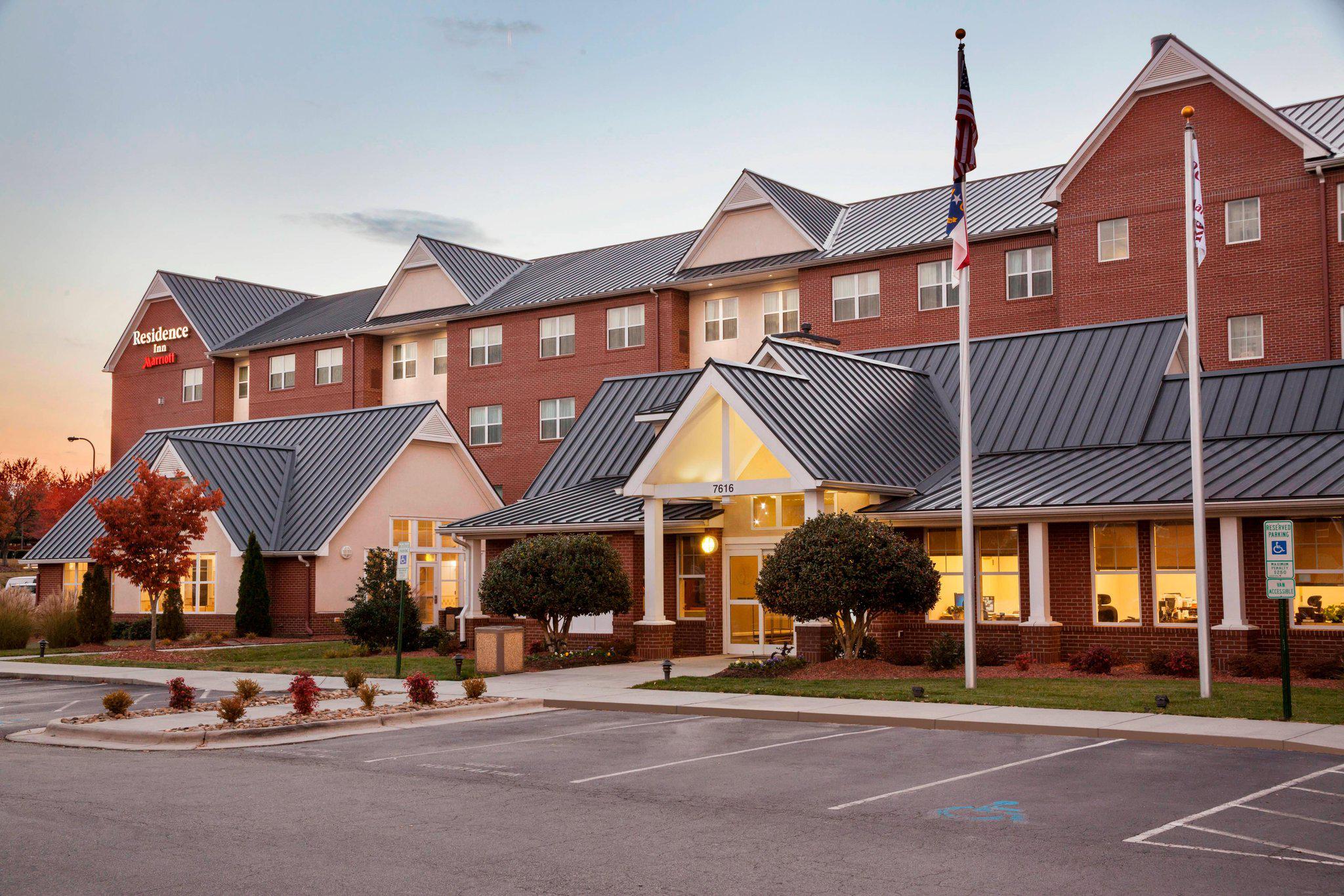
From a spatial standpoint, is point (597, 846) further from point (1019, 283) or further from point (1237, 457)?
point (1019, 283)

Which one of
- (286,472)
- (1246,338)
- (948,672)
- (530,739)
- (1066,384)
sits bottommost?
(530,739)

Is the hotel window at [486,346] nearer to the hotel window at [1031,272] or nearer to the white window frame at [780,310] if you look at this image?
the white window frame at [780,310]

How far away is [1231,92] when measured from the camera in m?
36.0

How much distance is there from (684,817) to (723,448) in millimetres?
16516

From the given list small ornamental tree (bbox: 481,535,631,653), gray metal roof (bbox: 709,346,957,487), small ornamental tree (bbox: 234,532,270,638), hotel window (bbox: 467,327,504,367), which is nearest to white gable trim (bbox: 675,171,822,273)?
hotel window (bbox: 467,327,504,367)

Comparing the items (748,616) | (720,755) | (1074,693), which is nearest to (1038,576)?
(1074,693)

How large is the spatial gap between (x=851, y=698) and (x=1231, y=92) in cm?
2452

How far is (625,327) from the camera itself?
165ft

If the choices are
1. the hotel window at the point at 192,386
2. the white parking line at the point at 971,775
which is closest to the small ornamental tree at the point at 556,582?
the white parking line at the point at 971,775

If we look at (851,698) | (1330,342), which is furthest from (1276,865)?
(1330,342)

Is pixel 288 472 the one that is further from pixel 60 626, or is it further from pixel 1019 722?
pixel 1019 722

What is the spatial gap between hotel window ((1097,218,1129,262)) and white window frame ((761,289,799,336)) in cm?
1152

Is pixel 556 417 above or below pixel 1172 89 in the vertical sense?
below

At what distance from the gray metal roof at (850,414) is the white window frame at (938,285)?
1118 cm
